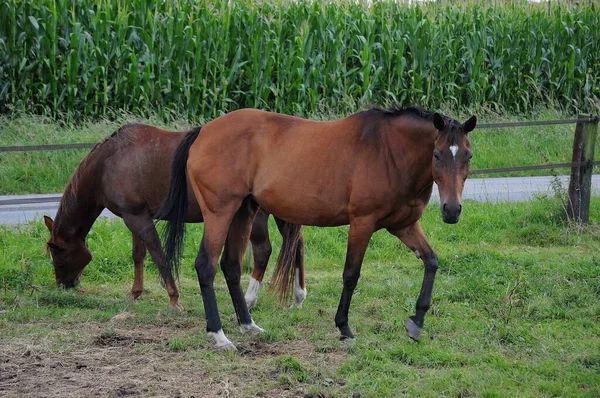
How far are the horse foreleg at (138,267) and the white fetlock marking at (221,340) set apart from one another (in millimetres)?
1830

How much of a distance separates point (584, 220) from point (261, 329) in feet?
17.9

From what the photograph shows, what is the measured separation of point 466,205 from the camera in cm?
1165

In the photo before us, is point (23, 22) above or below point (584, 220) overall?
above

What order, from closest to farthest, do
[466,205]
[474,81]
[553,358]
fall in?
[553,358] < [466,205] < [474,81]

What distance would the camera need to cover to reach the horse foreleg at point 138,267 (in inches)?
330

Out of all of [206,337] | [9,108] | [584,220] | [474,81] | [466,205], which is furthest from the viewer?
[474,81]

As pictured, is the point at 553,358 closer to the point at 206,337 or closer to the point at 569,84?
the point at 206,337

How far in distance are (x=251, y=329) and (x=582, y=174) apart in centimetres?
570

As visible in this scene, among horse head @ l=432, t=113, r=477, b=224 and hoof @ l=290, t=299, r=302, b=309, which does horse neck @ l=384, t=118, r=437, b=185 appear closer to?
horse head @ l=432, t=113, r=477, b=224

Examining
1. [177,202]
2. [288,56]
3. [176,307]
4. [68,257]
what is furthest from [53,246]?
[288,56]

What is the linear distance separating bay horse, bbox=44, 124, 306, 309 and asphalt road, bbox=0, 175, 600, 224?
2.65ft

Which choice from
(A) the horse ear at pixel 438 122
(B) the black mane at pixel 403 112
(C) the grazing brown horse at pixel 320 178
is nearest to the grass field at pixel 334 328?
(C) the grazing brown horse at pixel 320 178

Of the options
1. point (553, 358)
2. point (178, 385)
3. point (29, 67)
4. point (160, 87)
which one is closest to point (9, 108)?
point (29, 67)

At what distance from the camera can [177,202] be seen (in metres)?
7.34
